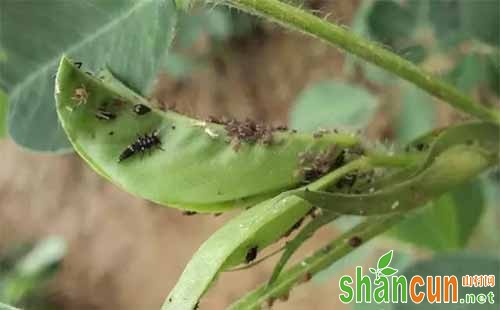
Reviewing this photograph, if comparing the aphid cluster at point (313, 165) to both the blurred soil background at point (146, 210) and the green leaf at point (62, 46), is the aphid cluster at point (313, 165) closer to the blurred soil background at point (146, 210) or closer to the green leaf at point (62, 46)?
the green leaf at point (62, 46)

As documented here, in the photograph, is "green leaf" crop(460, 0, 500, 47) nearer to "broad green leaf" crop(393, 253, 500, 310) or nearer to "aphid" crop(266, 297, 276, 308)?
"broad green leaf" crop(393, 253, 500, 310)

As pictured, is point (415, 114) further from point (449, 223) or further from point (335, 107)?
point (449, 223)

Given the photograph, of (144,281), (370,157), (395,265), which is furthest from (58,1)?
(144,281)

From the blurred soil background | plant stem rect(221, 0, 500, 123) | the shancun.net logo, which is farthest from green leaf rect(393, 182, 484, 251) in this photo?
the blurred soil background

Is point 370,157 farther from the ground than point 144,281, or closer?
closer

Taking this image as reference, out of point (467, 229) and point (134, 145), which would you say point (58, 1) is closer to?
point (134, 145)

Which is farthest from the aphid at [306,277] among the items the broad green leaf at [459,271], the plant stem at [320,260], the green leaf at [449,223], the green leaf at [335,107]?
the green leaf at [335,107]
